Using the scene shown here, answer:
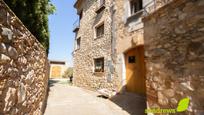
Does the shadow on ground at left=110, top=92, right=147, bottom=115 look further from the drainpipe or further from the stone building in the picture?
the drainpipe

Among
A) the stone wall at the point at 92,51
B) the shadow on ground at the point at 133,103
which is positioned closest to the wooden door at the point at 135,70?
the shadow on ground at the point at 133,103

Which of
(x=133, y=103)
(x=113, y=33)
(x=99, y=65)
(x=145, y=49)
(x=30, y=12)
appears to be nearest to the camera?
(x=145, y=49)

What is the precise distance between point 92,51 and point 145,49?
21.7ft

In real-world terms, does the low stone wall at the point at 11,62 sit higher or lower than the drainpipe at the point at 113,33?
lower

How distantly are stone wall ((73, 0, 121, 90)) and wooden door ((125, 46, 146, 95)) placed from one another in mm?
859

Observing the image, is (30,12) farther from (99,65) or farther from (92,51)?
(92,51)

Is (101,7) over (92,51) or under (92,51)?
over

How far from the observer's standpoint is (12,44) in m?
1.73

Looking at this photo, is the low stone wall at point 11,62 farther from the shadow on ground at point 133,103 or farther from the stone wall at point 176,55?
the shadow on ground at point 133,103

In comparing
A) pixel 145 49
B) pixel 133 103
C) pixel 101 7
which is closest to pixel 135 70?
pixel 133 103

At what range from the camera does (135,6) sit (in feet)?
24.2

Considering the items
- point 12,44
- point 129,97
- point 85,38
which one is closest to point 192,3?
point 12,44

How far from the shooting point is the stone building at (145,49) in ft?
9.67

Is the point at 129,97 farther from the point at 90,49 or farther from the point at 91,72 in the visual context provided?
the point at 90,49
